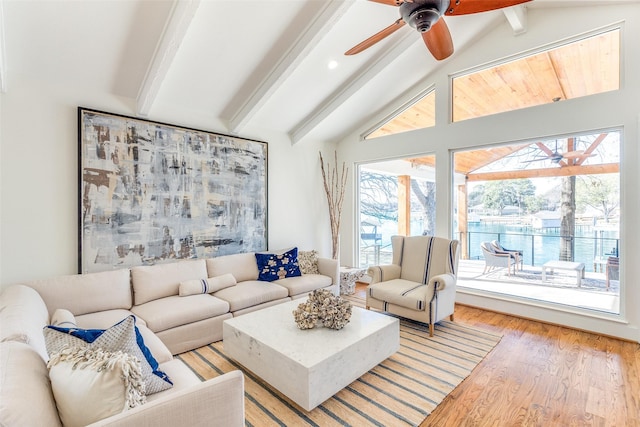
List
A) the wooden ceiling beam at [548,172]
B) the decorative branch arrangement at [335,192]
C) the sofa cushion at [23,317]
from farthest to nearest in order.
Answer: the decorative branch arrangement at [335,192] → the wooden ceiling beam at [548,172] → the sofa cushion at [23,317]

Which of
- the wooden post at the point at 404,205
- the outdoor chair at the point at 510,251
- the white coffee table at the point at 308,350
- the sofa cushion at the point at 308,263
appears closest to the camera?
the white coffee table at the point at 308,350

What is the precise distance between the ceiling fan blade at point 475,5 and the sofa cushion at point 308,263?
323 centimetres

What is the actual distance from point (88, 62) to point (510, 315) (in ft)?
17.2

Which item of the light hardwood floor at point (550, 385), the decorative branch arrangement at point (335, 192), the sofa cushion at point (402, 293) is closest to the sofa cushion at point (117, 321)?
the light hardwood floor at point (550, 385)

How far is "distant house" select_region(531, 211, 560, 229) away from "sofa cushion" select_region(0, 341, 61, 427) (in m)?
4.51

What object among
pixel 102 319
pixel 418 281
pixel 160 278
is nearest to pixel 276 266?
pixel 160 278

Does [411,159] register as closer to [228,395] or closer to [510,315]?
[510,315]

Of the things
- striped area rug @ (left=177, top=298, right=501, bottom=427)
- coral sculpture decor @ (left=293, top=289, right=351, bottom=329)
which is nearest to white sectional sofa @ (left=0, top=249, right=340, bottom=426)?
striped area rug @ (left=177, top=298, right=501, bottom=427)

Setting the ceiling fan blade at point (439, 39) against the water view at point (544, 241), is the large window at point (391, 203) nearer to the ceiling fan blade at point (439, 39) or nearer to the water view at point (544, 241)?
the water view at point (544, 241)

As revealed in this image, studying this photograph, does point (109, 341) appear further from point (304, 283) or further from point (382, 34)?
point (304, 283)

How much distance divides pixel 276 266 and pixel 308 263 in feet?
1.72

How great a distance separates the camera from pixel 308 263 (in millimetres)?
4312

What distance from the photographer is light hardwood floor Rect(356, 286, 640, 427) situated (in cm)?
196

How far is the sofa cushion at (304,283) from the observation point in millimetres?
3725
